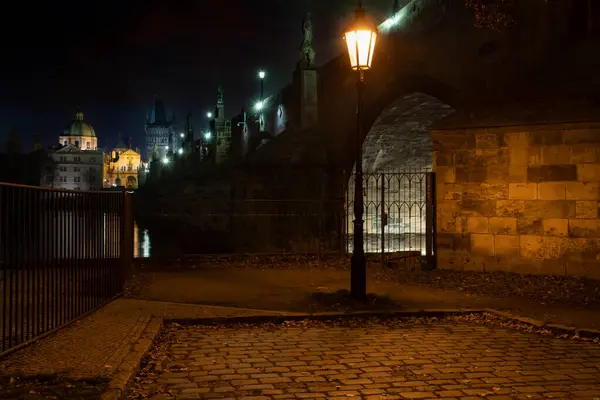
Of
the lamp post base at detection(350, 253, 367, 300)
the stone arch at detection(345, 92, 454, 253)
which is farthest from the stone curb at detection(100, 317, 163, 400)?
the stone arch at detection(345, 92, 454, 253)

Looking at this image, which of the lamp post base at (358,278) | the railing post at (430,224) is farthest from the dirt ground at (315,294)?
the railing post at (430,224)

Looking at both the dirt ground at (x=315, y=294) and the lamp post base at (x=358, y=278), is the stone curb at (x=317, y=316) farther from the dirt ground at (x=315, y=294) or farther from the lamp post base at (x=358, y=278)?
the lamp post base at (x=358, y=278)

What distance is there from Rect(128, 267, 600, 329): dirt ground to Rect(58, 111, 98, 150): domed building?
505ft

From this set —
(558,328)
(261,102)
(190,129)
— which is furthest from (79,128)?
(558,328)

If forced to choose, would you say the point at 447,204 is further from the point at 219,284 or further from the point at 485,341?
the point at 485,341

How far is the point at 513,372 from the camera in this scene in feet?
20.9

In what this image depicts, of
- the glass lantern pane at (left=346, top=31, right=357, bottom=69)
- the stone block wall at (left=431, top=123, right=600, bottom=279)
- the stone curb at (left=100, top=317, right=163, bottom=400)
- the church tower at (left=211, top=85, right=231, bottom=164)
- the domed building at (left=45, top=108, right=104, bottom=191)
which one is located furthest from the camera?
the domed building at (left=45, top=108, right=104, bottom=191)

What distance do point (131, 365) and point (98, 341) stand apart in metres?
1.31

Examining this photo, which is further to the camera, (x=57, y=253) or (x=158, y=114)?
(x=158, y=114)

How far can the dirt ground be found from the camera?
973cm

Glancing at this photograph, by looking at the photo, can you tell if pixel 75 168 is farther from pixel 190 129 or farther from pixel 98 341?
pixel 98 341

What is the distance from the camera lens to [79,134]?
158m

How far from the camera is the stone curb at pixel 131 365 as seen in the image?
523cm

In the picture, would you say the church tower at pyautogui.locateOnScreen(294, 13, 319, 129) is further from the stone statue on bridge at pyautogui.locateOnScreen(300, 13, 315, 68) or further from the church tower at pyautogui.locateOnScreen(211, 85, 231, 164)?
the church tower at pyautogui.locateOnScreen(211, 85, 231, 164)
